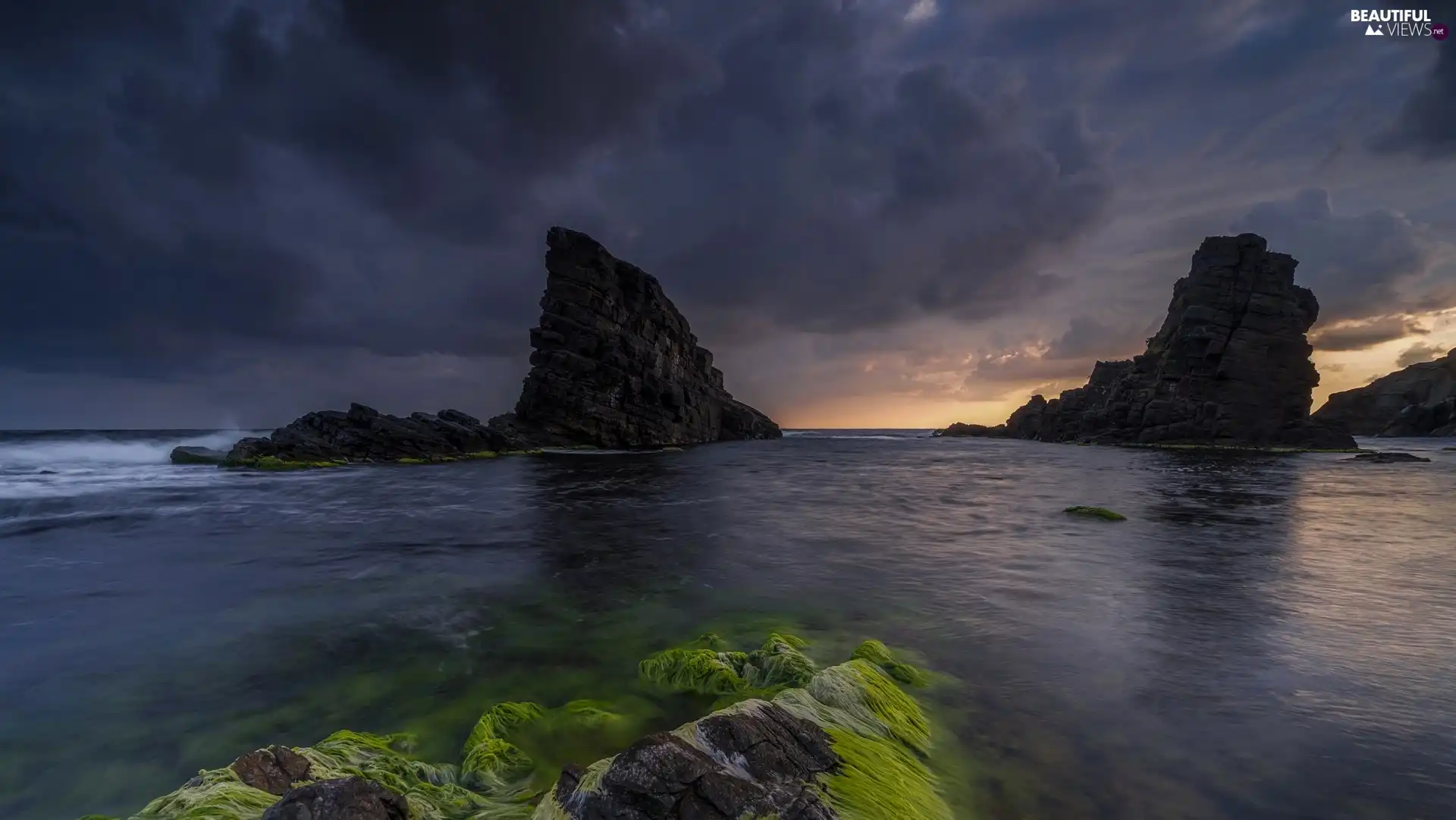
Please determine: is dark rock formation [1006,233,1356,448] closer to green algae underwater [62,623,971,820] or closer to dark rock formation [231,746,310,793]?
green algae underwater [62,623,971,820]

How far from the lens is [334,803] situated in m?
2.70

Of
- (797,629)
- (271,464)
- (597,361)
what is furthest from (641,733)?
(597,361)

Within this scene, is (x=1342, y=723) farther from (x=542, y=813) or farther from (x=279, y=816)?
(x=279, y=816)

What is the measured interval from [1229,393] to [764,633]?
3444 inches

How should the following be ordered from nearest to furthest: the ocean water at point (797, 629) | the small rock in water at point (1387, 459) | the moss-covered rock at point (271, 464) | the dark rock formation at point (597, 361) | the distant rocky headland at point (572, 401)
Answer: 1. the ocean water at point (797, 629)
2. the moss-covered rock at point (271, 464)
3. the distant rocky headland at point (572, 401)
4. the small rock in water at point (1387, 459)
5. the dark rock formation at point (597, 361)

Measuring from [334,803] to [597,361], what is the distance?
64786 millimetres

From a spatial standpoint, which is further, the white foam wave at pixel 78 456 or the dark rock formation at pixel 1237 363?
the dark rock formation at pixel 1237 363

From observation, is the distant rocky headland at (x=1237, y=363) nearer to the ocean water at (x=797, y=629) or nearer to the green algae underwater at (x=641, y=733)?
the ocean water at (x=797, y=629)

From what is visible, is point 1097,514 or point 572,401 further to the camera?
point 572,401

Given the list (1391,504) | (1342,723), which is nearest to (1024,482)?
(1391,504)

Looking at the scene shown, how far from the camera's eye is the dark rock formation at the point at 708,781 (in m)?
3.02

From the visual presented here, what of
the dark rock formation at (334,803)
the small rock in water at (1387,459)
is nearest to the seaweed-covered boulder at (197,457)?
the dark rock formation at (334,803)

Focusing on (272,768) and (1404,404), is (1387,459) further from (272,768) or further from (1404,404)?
(1404,404)

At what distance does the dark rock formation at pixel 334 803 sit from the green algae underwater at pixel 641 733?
18.6 inches
